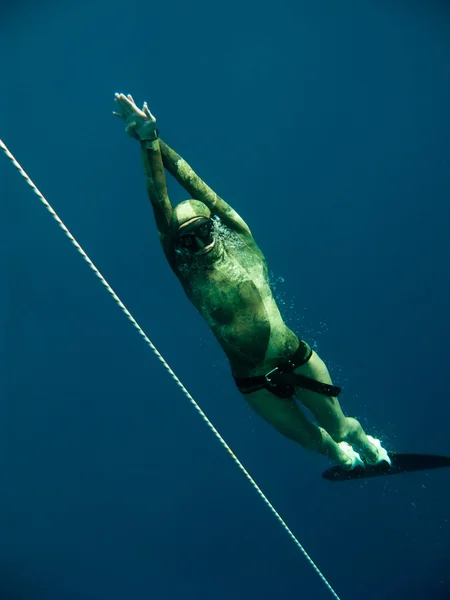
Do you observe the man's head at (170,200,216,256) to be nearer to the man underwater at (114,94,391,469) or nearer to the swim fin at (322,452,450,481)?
the man underwater at (114,94,391,469)

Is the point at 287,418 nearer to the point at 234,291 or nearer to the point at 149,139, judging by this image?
the point at 234,291

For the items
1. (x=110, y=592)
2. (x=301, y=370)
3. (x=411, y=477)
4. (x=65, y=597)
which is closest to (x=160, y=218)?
(x=301, y=370)

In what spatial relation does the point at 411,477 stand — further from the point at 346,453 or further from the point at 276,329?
the point at 276,329

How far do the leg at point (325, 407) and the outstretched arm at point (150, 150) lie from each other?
1.48 meters

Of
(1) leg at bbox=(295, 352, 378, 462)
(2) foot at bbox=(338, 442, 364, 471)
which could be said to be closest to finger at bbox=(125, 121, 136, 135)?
(1) leg at bbox=(295, 352, 378, 462)

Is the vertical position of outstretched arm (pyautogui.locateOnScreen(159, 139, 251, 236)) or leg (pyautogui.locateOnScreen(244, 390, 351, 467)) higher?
outstretched arm (pyautogui.locateOnScreen(159, 139, 251, 236))

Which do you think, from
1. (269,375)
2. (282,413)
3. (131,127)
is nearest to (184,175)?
(131,127)

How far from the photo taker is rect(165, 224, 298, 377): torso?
2.83 meters

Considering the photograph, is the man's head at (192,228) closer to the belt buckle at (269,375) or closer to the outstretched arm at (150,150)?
the outstretched arm at (150,150)

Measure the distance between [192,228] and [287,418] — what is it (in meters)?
1.66

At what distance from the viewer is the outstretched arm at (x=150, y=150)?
2.51m

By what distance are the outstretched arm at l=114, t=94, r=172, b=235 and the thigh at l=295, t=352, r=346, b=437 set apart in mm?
1460

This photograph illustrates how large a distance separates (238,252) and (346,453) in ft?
7.24

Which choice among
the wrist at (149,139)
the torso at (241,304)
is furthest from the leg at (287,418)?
the wrist at (149,139)
